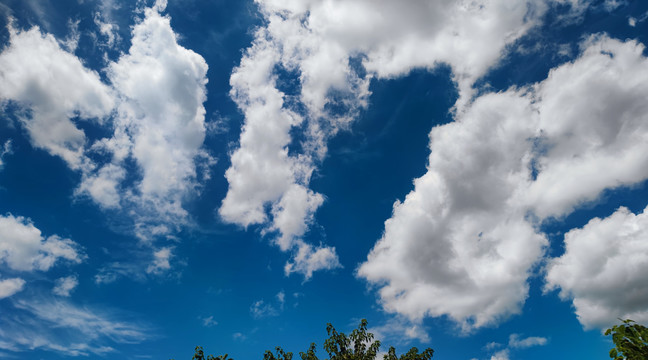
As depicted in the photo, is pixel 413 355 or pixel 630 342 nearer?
pixel 630 342

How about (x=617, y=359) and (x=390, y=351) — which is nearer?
(x=617, y=359)

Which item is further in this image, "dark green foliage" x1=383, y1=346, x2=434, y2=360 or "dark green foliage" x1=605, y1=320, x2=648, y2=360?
"dark green foliage" x1=383, y1=346, x2=434, y2=360

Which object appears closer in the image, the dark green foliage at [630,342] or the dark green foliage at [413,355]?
the dark green foliage at [630,342]

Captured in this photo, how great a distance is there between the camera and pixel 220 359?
23.9m

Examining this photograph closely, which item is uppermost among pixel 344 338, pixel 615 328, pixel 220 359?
pixel 344 338

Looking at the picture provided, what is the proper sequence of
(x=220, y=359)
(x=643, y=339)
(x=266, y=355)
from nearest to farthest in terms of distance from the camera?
(x=643, y=339) < (x=220, y=359) < (x=266, y=355)

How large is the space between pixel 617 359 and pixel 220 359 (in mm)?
23640

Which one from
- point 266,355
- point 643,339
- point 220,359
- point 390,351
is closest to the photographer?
point 643,339

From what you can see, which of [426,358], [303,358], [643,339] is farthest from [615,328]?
[303,358]

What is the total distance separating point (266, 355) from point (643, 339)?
24544 mm

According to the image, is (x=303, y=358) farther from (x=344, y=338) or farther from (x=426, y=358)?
(x=426, y=358)

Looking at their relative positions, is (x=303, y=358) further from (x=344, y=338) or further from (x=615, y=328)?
(x=615, y=328)

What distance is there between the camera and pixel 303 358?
26938 millimetres

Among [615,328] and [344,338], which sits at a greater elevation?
[344,338]
